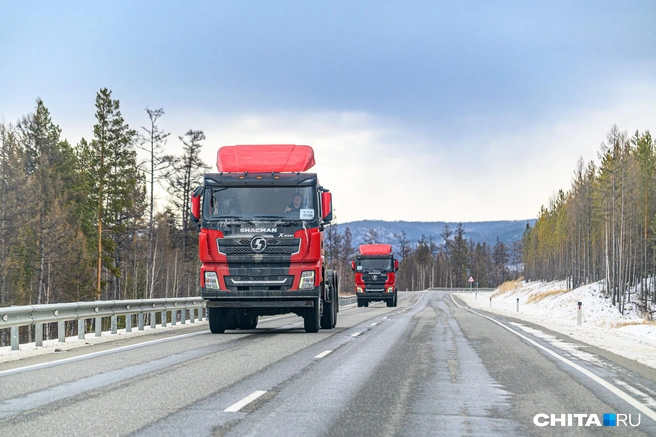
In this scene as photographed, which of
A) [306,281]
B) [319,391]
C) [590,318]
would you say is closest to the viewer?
[319,391]

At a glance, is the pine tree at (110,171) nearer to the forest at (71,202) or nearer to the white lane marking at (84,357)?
the forest at (71,202)

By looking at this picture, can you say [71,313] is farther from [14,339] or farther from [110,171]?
[110,171]

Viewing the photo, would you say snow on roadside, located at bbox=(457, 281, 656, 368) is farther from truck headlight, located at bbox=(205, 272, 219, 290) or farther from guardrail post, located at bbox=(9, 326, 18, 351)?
guardrail post, located at bbox=(9, 326, 18, 351)

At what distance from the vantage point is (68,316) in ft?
51.4

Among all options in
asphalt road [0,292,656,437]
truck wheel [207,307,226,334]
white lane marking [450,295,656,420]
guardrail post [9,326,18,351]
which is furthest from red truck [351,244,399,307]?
guardrail post [9,326,18,351]

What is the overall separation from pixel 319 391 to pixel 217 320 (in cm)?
1013

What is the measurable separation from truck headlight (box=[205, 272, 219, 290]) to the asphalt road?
7.05 ft

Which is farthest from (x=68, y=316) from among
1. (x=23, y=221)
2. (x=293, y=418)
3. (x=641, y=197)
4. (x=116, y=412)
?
(x=641, y=197)

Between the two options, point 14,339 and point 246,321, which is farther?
point 246,321

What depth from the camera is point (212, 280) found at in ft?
54.3

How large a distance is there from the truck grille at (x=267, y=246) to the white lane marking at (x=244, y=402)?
8222 mm

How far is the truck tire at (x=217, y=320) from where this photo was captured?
1797cm

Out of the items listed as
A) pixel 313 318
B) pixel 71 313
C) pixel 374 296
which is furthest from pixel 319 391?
pixel 374 296

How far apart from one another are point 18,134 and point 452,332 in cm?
4325
